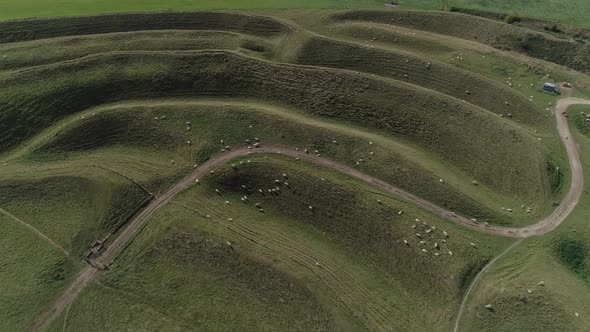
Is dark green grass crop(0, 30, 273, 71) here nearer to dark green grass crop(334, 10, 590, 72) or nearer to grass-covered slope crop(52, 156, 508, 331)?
dark green grass crop(334, 10, 590, 72)

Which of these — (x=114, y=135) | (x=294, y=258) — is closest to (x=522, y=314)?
(x=294, y=258)

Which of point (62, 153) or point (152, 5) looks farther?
point (152, 5)

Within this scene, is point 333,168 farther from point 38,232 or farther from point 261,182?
point 38,232

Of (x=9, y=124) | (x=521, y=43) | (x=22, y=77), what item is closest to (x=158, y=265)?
(x=9, y=124)

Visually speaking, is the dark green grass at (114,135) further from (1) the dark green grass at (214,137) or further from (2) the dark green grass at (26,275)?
(2) the dark green grass at (26,275)

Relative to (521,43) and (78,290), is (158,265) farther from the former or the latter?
(521,43)

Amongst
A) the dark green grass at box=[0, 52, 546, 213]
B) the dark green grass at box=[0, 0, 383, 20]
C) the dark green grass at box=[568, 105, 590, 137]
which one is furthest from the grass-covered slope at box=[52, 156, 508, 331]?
the dark green grass at box=[0, 0, 383, 20]
